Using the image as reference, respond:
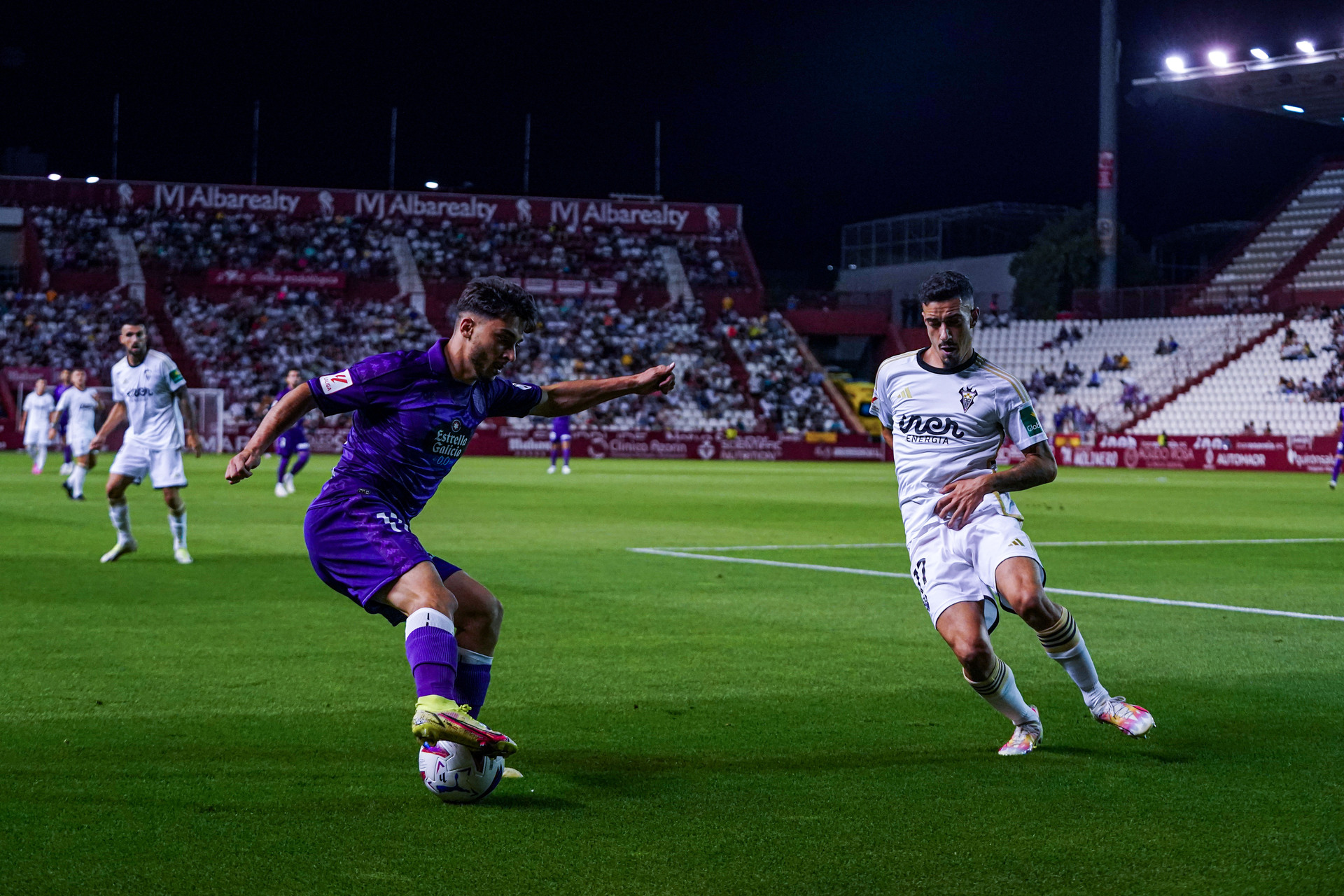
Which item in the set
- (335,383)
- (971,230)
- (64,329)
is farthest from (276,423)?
(971,230)

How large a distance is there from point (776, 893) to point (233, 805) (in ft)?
6.82

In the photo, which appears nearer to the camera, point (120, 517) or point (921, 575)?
point (921, 575)

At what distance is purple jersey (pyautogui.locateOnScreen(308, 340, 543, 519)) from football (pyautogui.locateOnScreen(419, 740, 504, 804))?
3.42 ft

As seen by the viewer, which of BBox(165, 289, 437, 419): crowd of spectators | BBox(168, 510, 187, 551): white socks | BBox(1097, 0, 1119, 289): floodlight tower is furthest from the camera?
BBox(165, 289, 437, 419): crowd of spectators

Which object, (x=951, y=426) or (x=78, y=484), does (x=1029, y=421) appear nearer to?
(x=951, y=426)

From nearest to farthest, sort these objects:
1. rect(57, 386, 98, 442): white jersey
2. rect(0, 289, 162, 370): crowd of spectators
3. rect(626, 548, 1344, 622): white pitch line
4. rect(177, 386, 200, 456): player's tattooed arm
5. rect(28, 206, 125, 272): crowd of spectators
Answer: rect(626, 548, 1344, 622): white pitch line
rect(177, 386, 200, 456): player's tattooed arm
rect(57, 386, 98, 442): white jersey
rect(0, 289, 162, 370): crowd of spectators
rect(28, 206, 125, 272): crowd of spectators

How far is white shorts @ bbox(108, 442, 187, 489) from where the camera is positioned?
46.8 ft

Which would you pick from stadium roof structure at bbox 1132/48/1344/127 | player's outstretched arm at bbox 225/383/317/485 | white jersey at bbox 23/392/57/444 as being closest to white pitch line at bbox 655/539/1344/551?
player's outstretched arm at bbox 225/383/317/485

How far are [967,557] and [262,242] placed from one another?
57.2 m

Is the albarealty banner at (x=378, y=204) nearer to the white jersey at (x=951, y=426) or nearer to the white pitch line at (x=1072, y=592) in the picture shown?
the white pitch line at (x=1072, y=592)

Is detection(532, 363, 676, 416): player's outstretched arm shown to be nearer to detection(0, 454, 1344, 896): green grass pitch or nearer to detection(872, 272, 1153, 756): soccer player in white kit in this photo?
detection(872, 272, 1153, 756): soccer player in white kit

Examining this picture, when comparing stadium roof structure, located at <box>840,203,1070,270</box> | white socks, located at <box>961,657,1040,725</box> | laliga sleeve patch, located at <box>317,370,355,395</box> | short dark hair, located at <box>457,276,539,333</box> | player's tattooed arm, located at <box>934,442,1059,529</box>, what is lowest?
white socks, located at <box>961,657,1040,725</box>

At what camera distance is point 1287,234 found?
58.7 meters

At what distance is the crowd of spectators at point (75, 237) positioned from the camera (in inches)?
2232
